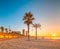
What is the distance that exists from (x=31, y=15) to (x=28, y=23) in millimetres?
3993

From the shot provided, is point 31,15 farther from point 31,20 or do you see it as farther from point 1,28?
point 1,28

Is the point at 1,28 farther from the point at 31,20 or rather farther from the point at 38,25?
the point at 31,20

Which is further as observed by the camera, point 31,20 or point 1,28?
point 1,28

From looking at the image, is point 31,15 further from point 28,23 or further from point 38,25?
point 38,25

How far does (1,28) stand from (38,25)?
86.0 m

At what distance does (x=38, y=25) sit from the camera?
96.4 meters

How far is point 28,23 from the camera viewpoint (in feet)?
226

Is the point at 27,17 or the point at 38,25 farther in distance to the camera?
the point at 38,25

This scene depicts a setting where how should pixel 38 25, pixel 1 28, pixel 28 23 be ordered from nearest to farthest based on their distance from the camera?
pixel 28 23 < pixel 38 25 < pixel 1 28

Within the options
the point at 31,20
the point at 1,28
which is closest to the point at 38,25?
the point at 31,20

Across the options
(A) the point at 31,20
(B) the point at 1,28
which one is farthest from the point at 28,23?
(B) the point at 1,28

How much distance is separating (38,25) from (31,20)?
26913mm

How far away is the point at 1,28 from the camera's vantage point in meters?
173

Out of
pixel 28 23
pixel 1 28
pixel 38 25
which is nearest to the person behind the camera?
pixel 28 23
